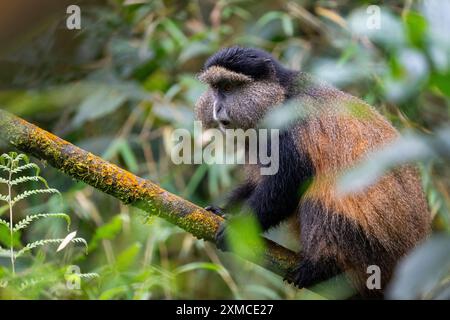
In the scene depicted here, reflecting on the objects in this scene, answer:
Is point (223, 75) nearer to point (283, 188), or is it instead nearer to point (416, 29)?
point (283, 188)

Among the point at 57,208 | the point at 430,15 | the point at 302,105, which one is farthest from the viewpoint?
the point at 57,208

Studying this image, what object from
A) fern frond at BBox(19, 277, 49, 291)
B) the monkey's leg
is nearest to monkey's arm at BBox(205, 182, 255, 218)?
the monkey's leg

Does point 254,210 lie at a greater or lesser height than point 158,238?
greater

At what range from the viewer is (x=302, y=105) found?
479cm

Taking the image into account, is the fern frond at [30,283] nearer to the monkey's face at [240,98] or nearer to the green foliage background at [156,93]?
the monkey's face at [240,98]

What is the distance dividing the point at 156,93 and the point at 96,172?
375cm

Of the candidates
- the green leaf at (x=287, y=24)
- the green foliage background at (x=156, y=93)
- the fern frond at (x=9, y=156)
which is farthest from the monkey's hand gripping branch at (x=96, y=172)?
the green leaf at (x=287, y=24)

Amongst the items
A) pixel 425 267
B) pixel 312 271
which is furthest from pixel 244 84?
pixel 425 267

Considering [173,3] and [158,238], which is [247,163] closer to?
[158,238]

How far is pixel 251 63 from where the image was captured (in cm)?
496

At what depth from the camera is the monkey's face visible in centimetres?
499

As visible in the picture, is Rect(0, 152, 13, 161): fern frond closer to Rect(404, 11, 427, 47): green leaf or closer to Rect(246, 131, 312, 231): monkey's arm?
Rect(246, 131, 312, 231): monkey's arm
